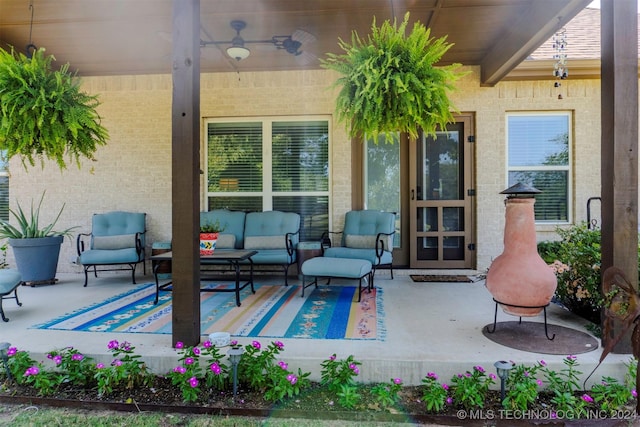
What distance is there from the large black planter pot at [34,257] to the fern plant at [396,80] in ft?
14.0

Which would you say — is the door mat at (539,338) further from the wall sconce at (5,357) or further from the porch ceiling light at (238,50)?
the porch ceiling light at (238,50)

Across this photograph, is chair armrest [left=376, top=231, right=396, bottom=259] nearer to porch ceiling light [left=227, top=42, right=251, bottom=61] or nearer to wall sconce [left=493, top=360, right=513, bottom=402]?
wall sconce [left=493, top=360, right=513, bottom=402]

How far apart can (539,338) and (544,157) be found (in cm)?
346

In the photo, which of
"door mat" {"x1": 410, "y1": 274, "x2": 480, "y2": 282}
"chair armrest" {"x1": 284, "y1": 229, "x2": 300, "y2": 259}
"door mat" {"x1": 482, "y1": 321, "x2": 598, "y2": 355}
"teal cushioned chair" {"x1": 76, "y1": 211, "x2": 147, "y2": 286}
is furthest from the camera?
"door mat" {"x1": 410, "y1": 274, "x2": 480, "y2": 282}

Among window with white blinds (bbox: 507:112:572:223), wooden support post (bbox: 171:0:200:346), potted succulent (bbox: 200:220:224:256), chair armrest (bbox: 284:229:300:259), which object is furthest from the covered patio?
chair armrest (bbox: 284:229:300:259)

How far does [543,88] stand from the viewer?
5.03 m

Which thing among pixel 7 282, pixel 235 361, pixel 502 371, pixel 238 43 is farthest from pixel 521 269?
pixel 7 282

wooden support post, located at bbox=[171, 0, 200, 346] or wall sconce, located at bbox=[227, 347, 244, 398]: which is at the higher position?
wooden support post, located at bbox=[171, 0, 200, 346]

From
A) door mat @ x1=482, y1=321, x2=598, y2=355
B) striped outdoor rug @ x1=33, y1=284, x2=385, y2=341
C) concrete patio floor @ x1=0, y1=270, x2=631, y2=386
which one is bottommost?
striped outdoor rug @ x1=33, y1=284, x2=385, y2=341

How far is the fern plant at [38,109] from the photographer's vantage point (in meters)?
2.50

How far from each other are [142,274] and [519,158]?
18.1ft

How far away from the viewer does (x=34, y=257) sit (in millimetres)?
4527

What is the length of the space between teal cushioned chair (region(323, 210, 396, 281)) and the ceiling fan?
2.16 meters

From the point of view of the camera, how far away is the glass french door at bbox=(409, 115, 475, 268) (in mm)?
5133
